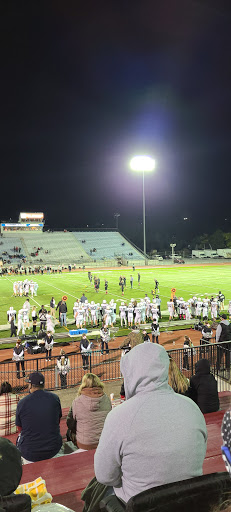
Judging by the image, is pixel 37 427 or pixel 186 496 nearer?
pixel 186 496

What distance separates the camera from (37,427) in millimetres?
3801

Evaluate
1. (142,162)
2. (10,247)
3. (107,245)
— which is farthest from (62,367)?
(107,245)

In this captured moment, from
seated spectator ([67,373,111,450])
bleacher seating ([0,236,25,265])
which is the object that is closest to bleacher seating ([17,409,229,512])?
seated spectator ([67,373,111,450])

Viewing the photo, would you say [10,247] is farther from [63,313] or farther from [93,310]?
[93,310]

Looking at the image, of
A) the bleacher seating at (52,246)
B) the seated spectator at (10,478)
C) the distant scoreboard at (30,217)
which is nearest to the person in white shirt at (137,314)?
the seated spectator at (10,478)

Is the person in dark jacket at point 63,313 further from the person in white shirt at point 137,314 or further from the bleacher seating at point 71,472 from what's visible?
the bleacher seating at point 71,472

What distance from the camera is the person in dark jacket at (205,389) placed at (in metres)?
4.86

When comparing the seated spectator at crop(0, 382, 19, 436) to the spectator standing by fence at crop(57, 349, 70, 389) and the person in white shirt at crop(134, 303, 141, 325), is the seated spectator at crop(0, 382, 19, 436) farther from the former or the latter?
the person in white shirt at crop(134, 303, 141, 325)

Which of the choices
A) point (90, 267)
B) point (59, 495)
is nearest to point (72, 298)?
point (59, 495)

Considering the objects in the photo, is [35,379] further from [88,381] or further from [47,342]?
[47,342]

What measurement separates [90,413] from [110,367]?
730 centimetres

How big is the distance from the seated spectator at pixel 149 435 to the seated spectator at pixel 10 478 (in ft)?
1.30

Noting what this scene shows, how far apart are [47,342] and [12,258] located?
169 feet

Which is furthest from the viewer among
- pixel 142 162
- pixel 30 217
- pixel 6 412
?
pixel 30 217
